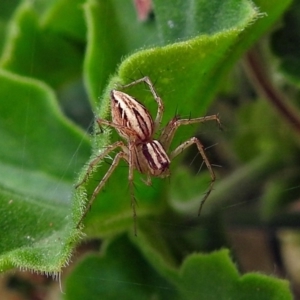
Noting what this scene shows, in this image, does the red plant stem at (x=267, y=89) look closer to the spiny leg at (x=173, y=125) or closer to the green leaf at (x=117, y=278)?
the spiny leg at (x=173, y=125)

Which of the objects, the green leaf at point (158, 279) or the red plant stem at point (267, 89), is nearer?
the green leaf at point (158, 279)

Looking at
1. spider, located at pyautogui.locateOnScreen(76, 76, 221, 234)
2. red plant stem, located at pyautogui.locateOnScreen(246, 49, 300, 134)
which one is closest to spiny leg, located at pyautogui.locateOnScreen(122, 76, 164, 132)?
spider, located at pyautogui.locateOnScreen(76, 76, 221, 234)

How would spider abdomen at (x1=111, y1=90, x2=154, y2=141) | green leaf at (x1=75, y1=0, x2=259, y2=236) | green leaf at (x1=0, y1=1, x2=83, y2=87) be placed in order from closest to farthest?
green leaf at (x1=75, y1=0, x2=259, y2=236)
spider abdomen at (x1=111, y1=90, x2=154, y2=141)
green leaf at (x1=0, y1=1, x2=83, y2=87)

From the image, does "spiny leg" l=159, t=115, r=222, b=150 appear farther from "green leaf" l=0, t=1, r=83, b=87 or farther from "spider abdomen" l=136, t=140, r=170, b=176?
"green leaf" l=0, t=1, r=83, b=87

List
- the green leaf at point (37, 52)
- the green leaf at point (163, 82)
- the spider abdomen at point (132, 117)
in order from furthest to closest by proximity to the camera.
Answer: the green leaf at point (37, 52)
the spider abdomen at point (132, 117)
the green leaf at point (163, 82)

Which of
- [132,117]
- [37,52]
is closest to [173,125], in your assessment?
[132,117]

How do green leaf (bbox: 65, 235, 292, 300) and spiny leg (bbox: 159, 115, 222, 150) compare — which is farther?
spiny leg (bbox: 159, 115, 222, 150)

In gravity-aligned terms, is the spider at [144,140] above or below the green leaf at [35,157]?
below

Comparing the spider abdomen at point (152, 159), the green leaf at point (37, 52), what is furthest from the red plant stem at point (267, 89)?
the green leaf at point (37, 52)

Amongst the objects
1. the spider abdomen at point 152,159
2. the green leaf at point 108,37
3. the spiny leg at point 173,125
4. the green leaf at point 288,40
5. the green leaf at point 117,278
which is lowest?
the green leaf at point 117,278

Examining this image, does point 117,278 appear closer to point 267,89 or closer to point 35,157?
point 35,157
